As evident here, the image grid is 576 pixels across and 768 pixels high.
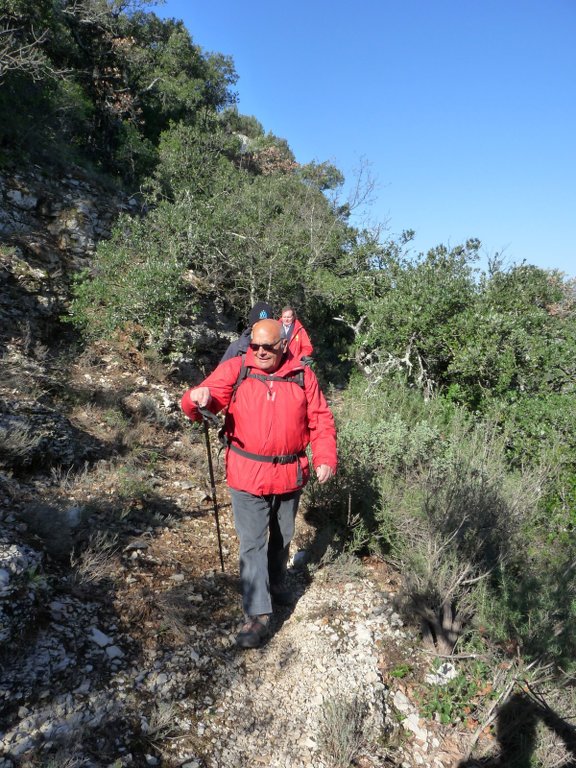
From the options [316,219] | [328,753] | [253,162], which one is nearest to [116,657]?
[328,753]

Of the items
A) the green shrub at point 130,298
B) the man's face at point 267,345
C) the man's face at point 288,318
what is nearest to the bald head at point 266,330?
the man's face at point 267,345

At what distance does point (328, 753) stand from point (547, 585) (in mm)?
1849

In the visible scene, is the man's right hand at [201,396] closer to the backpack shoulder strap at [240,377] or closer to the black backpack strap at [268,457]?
the backpack shoulder strap at [240,377]

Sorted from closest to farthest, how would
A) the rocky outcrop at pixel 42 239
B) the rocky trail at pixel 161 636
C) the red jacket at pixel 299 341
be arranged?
the rocky trail at pixel 161 636, the red jacket at pixel 299 341, the rocky outcrop at pixel 42 239

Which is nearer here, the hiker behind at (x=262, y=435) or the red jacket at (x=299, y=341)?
the hiker behind at (x=262, y=435)

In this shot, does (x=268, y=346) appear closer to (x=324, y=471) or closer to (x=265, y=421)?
(x=265, y=421)

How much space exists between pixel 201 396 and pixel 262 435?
44cm

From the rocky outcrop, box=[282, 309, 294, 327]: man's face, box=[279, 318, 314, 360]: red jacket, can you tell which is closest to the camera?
box=[279, 318, 314, 360]: red jacket

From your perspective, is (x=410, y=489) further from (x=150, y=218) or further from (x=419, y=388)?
(x=150, y=218)

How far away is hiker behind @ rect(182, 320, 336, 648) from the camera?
2.98 m

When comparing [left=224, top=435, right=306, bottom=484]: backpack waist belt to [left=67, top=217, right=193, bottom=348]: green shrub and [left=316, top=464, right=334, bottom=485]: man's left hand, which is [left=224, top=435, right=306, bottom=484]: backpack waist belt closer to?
[left=316, top=464, right=334, bottom=485]: man's left hand

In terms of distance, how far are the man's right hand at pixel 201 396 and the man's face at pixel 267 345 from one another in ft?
1.21

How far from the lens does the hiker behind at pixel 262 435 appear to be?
9.78ft

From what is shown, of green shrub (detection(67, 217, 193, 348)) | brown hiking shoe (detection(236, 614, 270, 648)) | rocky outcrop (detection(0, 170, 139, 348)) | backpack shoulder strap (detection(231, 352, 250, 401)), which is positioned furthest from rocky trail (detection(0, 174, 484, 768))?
green shrub (detection(67, 217, 193, 348))
